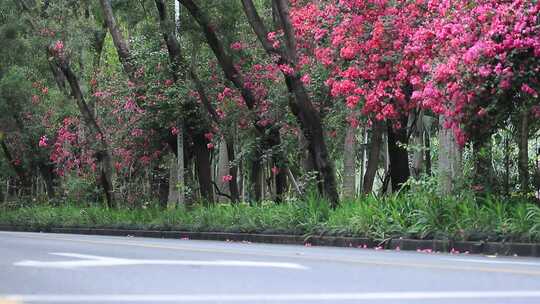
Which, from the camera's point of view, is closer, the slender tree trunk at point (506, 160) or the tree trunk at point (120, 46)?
the slender tree trunk at point (506, 160)

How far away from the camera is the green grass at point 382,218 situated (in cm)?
1377

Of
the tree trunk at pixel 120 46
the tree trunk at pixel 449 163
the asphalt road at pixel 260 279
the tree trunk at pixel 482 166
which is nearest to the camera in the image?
the asphalt road at pixel 260 279

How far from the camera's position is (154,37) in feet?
85.1

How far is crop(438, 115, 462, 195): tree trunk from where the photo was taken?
1656cm

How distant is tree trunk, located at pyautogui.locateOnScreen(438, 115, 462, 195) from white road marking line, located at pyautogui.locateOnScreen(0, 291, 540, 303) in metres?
9.25

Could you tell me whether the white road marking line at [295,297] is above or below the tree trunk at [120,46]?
below

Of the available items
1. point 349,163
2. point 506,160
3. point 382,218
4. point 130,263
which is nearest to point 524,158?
point 506,160

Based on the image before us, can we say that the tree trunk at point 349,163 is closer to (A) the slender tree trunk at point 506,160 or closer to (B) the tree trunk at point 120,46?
(A) the slender tree trunk at point 506,160

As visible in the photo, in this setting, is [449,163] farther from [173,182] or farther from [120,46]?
[173,182]

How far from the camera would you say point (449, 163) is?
16641 mm

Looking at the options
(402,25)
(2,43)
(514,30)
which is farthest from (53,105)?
(514,30)

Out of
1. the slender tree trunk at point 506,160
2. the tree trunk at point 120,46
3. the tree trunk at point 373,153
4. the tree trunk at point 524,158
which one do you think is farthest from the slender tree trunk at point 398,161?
the tree trunk at point 120,46

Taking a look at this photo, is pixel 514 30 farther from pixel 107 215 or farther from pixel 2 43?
pixel 2 43

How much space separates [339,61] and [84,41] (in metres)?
11.8
